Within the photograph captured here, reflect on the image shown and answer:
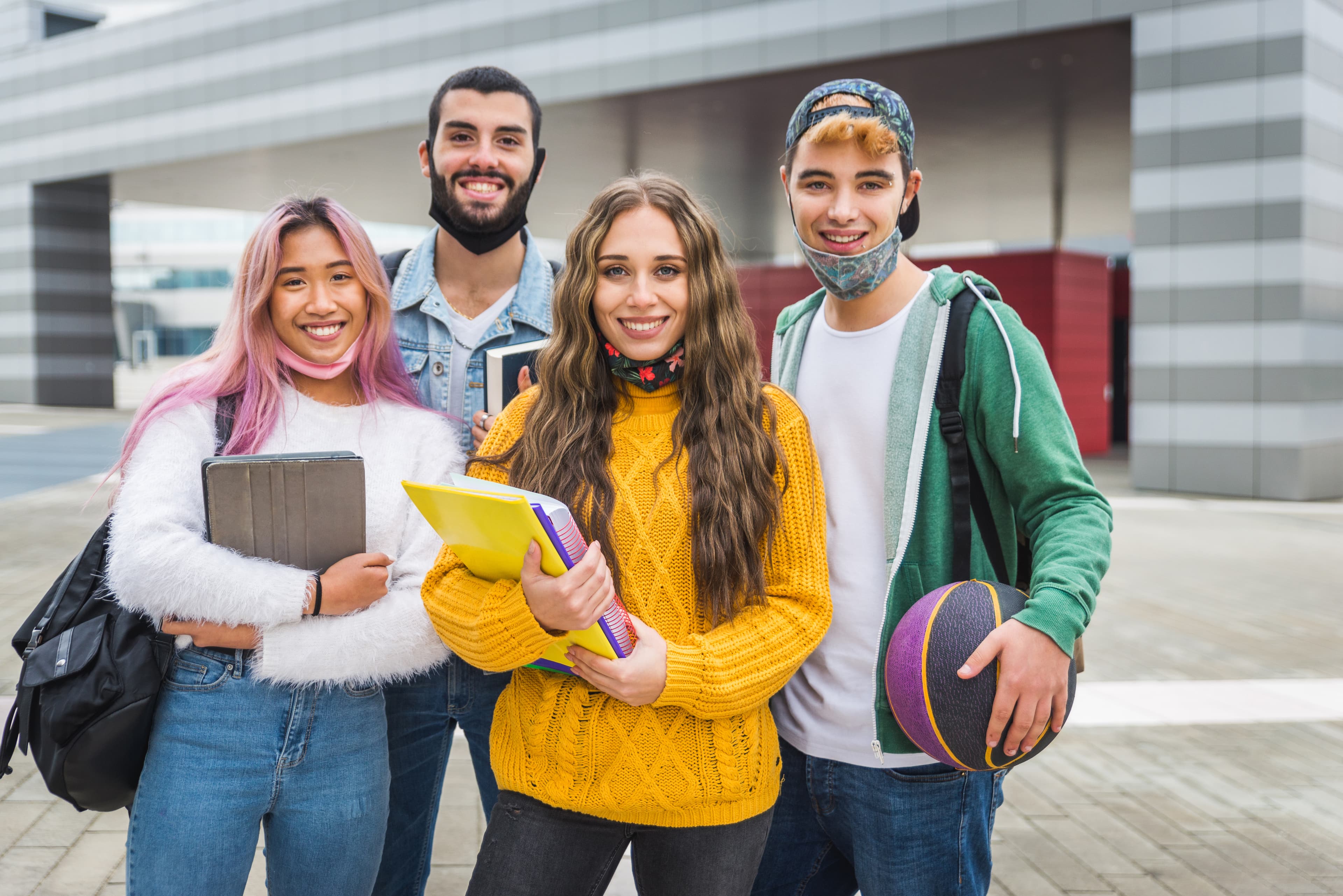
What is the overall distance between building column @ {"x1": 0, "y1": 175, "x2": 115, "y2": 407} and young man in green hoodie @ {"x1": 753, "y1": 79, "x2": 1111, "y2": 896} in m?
29.4

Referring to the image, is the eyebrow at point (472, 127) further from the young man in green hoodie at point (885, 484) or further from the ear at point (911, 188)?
the ear at point (911, 188)

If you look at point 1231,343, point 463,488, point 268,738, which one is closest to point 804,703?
point 463,488

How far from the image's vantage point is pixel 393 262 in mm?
3174

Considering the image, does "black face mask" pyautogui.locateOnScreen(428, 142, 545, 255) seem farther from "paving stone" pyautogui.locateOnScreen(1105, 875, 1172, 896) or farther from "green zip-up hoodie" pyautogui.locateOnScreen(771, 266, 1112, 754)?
"paving stone" pyautogui.locateOnScreen(1105, 875, 1172, 896)

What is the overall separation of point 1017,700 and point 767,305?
2180 cm

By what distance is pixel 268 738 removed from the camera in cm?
212

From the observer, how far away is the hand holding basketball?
72.3 inches

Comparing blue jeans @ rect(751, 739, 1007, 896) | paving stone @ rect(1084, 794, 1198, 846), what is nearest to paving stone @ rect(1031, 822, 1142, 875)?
paving stone @ rect(1084, 794, 1198, 846)

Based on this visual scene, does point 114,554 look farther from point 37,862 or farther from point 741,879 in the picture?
point 37,862

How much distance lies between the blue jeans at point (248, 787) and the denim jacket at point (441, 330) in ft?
3.12

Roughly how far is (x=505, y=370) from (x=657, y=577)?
0.93 meters

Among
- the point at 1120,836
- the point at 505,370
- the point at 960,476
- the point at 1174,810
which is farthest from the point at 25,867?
the point at 1174,810

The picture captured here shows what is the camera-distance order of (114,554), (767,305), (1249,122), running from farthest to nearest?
(767,305), (1249,122), (114,554)

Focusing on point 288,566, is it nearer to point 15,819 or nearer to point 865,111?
point 865,111
